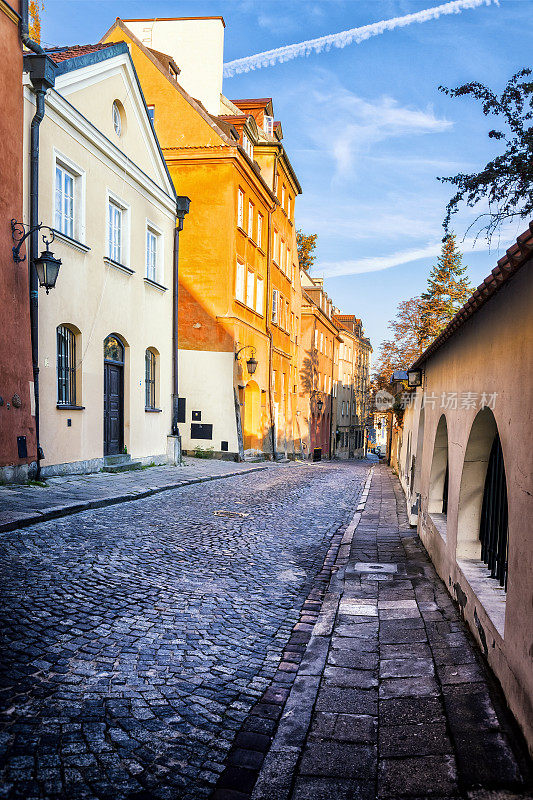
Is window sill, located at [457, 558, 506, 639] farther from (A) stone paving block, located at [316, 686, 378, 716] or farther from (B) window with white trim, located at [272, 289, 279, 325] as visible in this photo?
(B) window with white trim, located at [272, 289, 279, 325]

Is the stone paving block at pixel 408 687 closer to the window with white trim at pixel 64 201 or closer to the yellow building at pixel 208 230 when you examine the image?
the window with white trim at pixel 64 201

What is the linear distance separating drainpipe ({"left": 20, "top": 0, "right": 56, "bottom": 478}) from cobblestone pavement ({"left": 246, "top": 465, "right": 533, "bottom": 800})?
309 inches

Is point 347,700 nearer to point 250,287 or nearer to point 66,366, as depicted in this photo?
point 66,366

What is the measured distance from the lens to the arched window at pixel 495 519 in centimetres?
474

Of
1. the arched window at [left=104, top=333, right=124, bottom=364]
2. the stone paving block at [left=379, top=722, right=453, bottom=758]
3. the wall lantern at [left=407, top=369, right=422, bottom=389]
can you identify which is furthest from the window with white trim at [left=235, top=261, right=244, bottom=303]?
the stone paving block at [left=379, top=722, right=453, bottom=758]

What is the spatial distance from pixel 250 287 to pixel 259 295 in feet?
5.45

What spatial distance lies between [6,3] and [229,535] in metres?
9.40

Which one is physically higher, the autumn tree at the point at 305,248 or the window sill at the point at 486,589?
the autumn tree at the point at 305,248

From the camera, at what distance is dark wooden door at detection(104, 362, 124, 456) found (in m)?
15.4

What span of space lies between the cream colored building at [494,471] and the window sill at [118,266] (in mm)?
9347

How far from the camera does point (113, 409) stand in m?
15.8

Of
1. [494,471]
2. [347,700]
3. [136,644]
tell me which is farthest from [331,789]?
[494,471]

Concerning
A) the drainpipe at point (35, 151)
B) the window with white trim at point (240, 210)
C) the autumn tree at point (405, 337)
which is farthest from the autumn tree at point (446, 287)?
the drainpipe at point (35, 151)

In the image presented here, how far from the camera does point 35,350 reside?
11781mm
